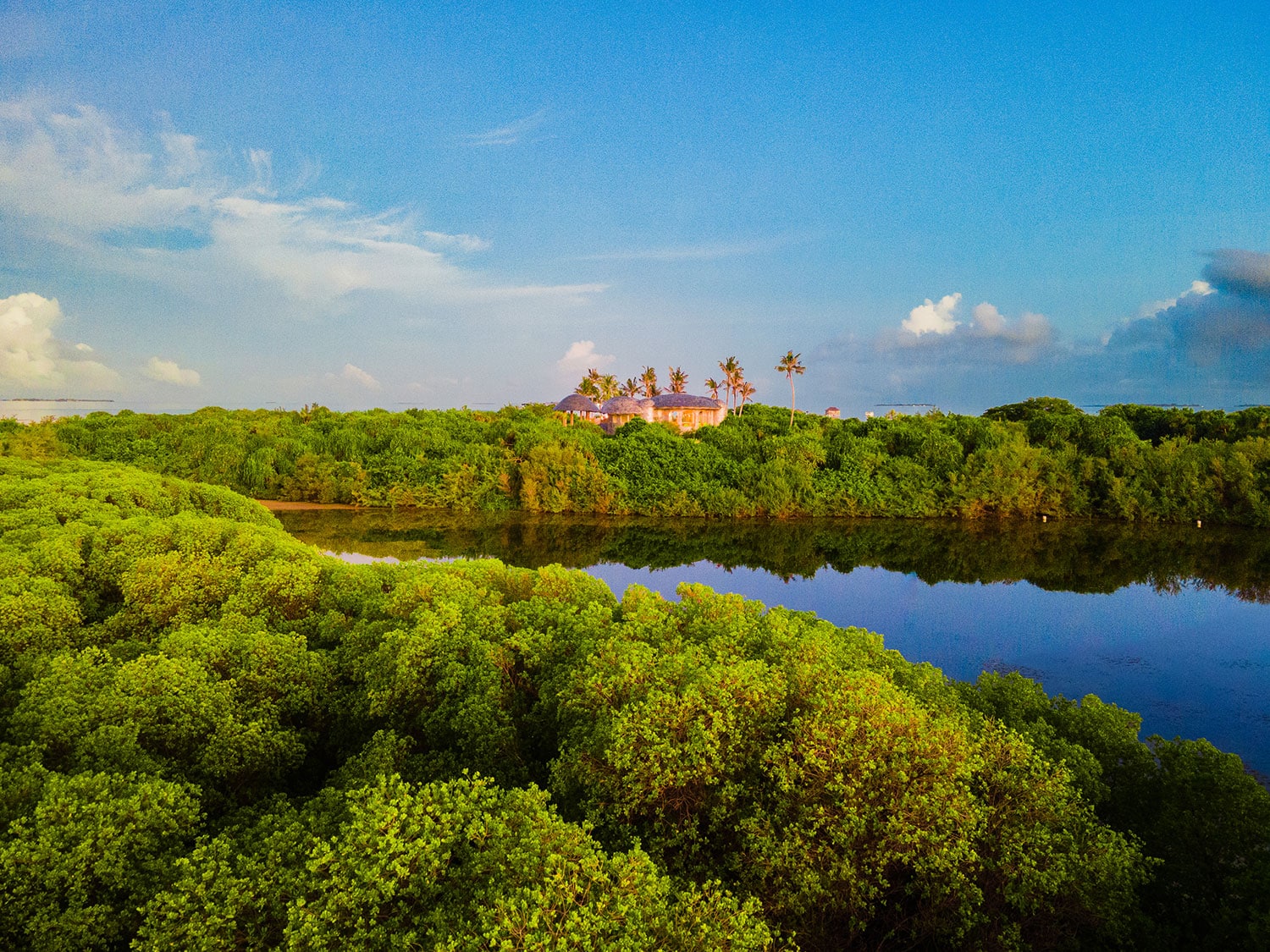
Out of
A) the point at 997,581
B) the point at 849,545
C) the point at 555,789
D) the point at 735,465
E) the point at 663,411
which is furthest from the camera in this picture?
the point at 663,411

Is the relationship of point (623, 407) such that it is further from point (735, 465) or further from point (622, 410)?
point (735, 465)

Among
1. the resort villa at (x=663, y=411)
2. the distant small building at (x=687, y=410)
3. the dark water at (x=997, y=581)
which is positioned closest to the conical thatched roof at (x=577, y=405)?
the resort villa at (x=663, y=411)

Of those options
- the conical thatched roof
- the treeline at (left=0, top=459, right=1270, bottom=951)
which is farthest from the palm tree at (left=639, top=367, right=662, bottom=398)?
the treeline at (left=0, top=459, right=1270, bottom=951)

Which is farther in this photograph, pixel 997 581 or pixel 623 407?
pixel 623 407

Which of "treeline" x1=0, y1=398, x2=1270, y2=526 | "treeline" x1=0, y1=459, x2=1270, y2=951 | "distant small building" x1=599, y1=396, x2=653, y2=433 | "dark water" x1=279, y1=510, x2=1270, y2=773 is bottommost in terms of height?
"dark water" x1=279, y1=510, x2=1270, y2=773

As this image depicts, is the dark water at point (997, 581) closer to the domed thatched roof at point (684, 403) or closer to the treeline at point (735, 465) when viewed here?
the treeline at point (735, 465)

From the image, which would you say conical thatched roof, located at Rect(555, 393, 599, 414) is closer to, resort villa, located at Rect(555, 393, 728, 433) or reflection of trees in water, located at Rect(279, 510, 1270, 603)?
resort villa, located at Rect(555, 393, 728, 433)

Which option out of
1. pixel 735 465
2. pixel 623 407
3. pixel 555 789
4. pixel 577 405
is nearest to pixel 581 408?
pixel 577 405

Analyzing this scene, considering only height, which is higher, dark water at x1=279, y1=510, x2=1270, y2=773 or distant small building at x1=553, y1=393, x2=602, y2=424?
distant small building at x1=553, y1=393, x2=602, y2=424
